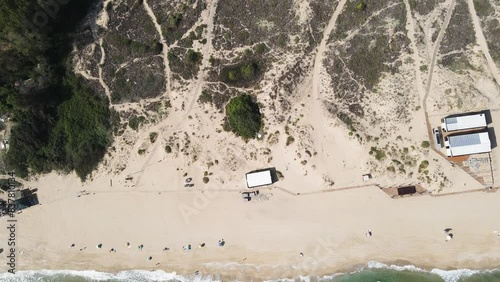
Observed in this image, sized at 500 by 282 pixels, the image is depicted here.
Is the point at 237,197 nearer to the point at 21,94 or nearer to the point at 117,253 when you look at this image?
the point at 117,253

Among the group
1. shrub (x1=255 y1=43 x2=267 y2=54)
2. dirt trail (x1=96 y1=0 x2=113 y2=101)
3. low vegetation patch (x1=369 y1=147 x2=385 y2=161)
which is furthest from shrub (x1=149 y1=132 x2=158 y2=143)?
low vegetation patch (x1=369 y1=147 x2=385 y2=161)

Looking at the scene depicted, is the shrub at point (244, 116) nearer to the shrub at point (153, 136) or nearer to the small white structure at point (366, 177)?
the shrub at point (153, 136)

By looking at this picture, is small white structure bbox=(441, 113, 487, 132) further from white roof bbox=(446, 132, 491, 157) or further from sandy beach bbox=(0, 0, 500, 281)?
sandy beach bbox=(0, 0, 500, 281)

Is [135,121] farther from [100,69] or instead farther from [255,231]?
[255,231]

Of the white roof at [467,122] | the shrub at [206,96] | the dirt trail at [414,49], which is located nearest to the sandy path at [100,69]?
the shrub at [206,96]

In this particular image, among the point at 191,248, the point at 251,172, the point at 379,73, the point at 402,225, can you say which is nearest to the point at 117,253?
the point at 191,248

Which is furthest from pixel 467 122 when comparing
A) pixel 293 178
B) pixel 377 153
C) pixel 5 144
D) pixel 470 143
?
pixel 5 144
